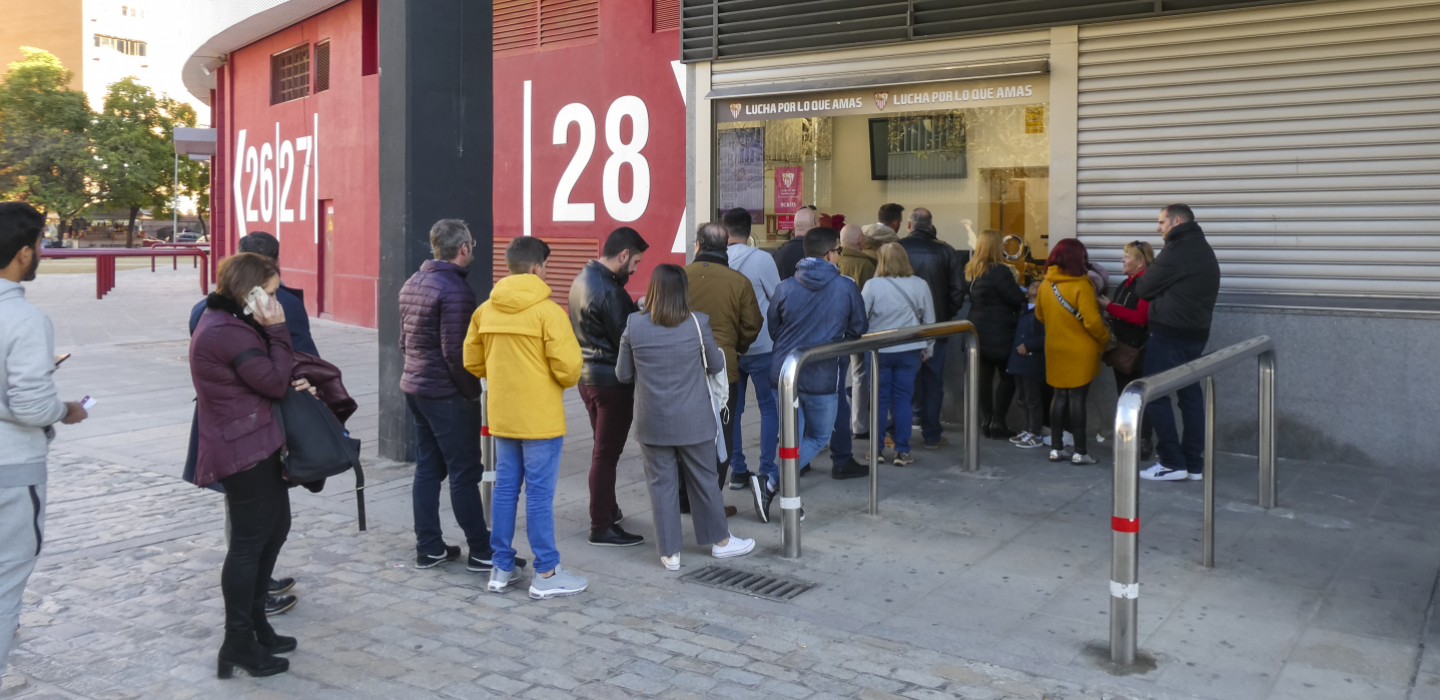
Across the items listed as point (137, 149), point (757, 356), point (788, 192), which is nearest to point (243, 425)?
point (757, 356)

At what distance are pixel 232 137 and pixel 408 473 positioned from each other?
2019 cm

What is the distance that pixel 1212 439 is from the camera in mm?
5809

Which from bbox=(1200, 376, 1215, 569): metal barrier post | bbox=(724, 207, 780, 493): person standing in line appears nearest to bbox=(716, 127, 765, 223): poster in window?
bbox=(724, 207, 780, 493): person standing in line

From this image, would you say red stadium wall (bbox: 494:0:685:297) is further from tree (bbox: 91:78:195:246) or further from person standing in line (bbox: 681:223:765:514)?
tree (bbox: 91:78:195:246)

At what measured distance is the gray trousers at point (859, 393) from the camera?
8359mm

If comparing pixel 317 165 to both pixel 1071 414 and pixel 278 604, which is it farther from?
pixel 278 604

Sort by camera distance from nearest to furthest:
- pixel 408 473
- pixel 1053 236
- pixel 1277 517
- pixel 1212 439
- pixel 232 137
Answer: pixel 1212 439, pixel 1277 517, pixel 408 473, pixel 1053 236, pixel 232 137

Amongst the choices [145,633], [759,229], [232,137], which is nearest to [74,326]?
[232,137]

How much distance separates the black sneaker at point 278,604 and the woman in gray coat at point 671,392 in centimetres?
171

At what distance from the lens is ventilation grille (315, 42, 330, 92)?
1972 cm

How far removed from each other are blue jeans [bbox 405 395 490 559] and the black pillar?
96.2 inches

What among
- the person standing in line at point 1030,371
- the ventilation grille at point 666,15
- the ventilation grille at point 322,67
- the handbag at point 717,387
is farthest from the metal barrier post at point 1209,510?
the ventilation grille at point 322,67

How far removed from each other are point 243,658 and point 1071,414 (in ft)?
18.8

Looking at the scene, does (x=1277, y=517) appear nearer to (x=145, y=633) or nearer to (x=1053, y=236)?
(x=1053, y=236)
